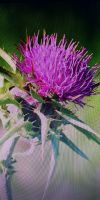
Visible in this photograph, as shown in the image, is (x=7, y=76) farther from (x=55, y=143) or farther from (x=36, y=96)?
(x=55, y=143)

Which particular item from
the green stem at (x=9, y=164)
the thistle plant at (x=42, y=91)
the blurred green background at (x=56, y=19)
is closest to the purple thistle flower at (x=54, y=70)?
the thistle plant at (x=42, y=91)

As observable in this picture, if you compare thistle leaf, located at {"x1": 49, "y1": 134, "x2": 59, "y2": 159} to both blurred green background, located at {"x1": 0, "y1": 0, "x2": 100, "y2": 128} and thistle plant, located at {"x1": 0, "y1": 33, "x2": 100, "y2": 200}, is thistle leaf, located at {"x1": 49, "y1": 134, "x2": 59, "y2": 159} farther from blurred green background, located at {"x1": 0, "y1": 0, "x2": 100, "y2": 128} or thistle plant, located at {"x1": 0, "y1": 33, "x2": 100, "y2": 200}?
blurred green background, located at {"x1": 0, "y1": 0, "x2": 100, "y2": 128}

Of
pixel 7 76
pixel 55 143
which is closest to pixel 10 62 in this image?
pixel 7 76

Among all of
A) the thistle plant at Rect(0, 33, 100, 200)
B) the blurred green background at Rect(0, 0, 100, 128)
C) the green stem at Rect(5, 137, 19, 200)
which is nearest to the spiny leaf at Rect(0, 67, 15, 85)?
the thistle plant at Rect(0, 33, 100, 200)

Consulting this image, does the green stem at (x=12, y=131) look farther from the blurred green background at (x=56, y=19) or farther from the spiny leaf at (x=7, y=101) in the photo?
the blurred green background at (x=56, y=19)

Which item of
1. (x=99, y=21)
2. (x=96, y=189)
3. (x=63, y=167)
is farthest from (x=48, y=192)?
(x=99, y=21)

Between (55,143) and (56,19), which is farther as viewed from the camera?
(56,19)

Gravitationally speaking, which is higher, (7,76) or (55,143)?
(7,76)

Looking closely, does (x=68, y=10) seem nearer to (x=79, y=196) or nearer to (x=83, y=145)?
(x=83, y=145)
